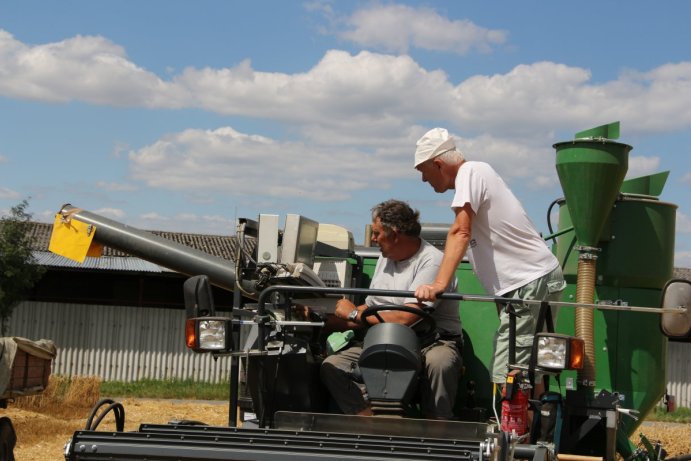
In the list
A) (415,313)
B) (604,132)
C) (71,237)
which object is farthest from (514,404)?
(71,237)

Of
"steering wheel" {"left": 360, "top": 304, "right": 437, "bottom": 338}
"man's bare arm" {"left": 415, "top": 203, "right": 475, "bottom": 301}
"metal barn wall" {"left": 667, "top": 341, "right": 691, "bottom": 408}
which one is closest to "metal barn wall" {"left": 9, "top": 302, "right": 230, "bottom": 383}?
"metal barn wall" {"left": 667, "top": 341, "right": 691, "bottom": 408}

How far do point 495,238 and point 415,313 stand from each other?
679 mm

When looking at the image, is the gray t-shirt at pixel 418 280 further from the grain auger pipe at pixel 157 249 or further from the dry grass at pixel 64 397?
the dry grass at pixel 64 397

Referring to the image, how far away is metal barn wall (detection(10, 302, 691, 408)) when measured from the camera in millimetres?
26188

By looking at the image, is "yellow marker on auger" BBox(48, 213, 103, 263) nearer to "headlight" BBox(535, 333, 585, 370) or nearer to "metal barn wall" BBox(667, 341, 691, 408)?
"headlight" BBox(535, 333, 585, 370)

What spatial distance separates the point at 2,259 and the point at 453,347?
19.8 meters

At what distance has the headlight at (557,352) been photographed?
548cm

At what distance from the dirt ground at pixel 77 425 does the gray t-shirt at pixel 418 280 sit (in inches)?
262

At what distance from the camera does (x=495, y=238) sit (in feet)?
20.6

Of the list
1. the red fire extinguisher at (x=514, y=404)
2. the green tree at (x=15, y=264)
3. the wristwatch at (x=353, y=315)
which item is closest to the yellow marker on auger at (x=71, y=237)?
the wristwatch at (x=353, y=315)

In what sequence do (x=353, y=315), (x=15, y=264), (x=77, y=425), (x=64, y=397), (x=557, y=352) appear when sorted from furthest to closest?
(x=15, y=264) → (x=64, y=397) → (x=77, y=425) → (x=353, y=315) → (x=557, y=352)

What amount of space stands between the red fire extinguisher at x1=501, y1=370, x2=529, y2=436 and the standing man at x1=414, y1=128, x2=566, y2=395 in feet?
1.07

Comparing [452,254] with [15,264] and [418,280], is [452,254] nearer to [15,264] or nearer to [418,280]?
[418,280]

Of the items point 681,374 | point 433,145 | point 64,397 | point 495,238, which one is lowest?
point 64,397
